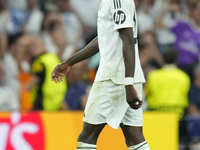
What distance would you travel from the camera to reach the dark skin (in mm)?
3830

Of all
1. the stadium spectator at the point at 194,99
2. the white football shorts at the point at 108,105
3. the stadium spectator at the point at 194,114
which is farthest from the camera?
the stadium spectator at the point at 194,99

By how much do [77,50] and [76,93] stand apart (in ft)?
5.00

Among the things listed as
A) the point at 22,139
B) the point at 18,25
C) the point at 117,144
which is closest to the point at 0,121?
the point at 22,139

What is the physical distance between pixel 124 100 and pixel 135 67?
0.33 m

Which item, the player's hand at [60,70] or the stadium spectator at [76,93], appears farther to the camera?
the stadium spectator at [76,93]

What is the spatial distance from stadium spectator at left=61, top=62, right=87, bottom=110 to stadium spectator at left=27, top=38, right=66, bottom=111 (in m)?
0.16

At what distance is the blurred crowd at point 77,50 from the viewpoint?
8.01 m

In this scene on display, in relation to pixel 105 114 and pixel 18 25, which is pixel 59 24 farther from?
pixel 105 114

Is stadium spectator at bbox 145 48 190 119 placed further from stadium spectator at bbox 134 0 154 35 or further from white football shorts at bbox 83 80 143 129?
white football shorts at bbox 83 80 143 129

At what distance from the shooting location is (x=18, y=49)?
9.00 m

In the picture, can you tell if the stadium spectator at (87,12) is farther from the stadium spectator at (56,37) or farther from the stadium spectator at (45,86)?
the stadium spectator at (45,86)

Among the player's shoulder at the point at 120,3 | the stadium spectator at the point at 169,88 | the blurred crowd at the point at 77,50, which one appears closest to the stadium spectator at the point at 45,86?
the blurred crowd at the point at 77,50

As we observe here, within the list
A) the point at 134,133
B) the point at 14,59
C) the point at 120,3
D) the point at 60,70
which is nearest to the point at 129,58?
the point at 120,3

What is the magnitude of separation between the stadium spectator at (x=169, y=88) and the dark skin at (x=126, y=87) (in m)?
3.64
